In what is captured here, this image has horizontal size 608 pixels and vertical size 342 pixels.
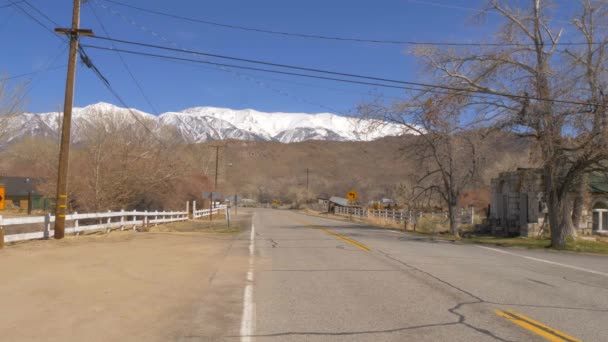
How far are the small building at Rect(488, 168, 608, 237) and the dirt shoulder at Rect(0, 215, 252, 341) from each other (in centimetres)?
1882

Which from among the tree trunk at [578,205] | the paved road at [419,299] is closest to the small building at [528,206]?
the tree trunk at [578,205]

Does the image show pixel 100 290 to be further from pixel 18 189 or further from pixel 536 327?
pixel 18 189

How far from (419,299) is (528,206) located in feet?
74.0

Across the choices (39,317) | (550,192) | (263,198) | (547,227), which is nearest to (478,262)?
(550,192)

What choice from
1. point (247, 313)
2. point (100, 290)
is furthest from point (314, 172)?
point (247, 313)

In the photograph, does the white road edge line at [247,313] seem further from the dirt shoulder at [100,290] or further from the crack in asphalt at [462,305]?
the crack in asphalt at [462,305]

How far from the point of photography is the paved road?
7.16m

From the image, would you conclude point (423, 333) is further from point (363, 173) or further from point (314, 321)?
point (363, 173)

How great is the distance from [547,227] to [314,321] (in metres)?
24.5

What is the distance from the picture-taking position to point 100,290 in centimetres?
994

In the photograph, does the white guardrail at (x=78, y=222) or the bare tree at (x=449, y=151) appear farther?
the bare tree at (x=449, y=151)

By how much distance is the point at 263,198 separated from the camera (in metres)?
152

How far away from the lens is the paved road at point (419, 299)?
282 inches

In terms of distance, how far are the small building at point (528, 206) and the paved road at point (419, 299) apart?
13290mm
